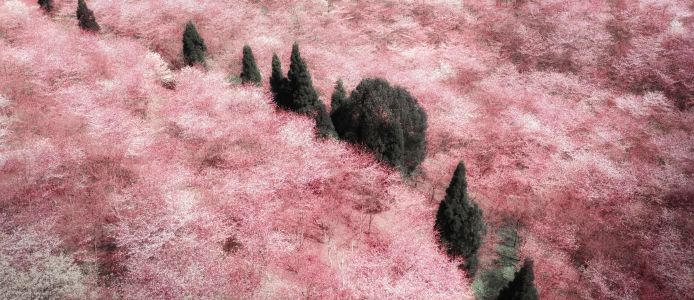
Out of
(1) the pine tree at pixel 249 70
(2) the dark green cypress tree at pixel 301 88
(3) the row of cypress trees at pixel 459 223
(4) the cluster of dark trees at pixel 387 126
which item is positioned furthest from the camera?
(1) the pine tree at pixel 249 70

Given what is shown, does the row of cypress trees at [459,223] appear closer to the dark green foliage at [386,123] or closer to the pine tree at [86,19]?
the dark green foliage at [386,123]

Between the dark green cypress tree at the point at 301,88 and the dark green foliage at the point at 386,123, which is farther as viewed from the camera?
the dark green cypress tree at the point at 301,88

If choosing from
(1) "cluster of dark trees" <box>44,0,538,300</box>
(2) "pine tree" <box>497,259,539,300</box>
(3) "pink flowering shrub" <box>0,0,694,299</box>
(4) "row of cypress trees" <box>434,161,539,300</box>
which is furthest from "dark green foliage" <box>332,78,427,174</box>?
(2) "pine tree" <box>497,259,539,300</box>

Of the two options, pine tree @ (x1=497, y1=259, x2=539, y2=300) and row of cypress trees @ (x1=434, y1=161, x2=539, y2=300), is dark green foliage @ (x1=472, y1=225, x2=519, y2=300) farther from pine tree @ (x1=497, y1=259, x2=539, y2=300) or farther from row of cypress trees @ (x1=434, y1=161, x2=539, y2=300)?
pine tree @ (x1=497, y1=259, x2=539, y2=300)

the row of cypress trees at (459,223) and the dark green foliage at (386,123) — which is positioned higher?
the dark green foliage at (386,123)

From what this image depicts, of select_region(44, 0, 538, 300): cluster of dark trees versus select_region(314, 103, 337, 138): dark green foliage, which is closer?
select_region(44, 0, 538, 300): cluster of dark trees

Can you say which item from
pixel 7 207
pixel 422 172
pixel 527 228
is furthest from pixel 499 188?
pixel 7 207

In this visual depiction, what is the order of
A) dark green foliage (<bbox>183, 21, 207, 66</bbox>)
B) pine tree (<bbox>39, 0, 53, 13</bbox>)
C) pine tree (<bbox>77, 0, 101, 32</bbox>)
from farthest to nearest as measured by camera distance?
pine tree (<bbox>39, 0, 53, 13</bbox>) → pine tree (<bbox>77, 0, 101, 32</bbox>) → dark green foliage (<bbox>183, 21, 207, 66</bbox>)

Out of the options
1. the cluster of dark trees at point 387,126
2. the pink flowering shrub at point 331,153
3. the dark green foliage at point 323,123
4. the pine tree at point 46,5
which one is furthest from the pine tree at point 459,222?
the pine tree at point 46,5
